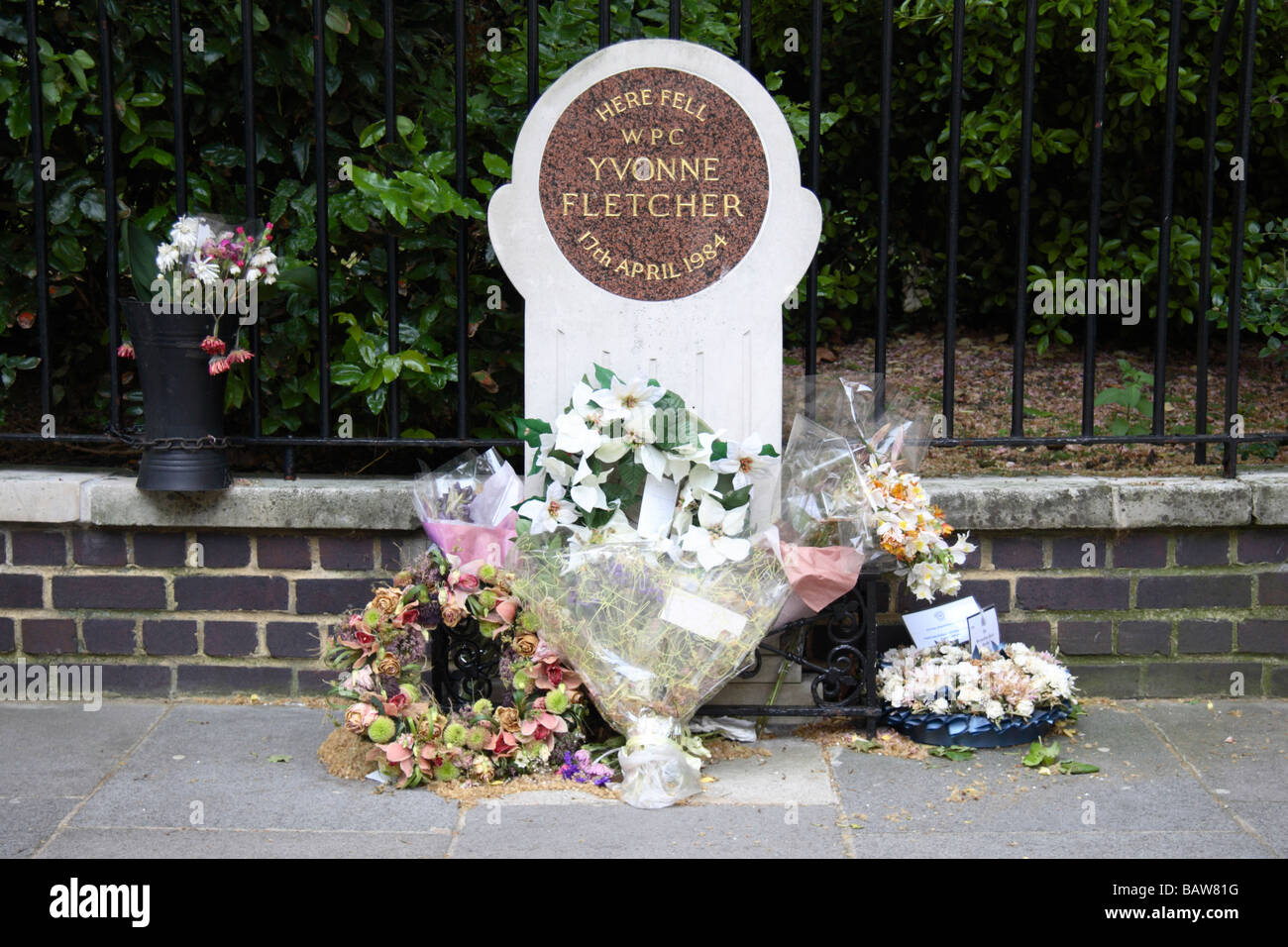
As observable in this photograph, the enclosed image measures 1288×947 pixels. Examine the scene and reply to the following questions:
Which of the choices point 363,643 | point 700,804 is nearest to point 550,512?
point 363,643

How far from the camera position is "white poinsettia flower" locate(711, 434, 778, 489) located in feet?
11.6

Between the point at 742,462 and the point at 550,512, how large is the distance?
0.52 metres

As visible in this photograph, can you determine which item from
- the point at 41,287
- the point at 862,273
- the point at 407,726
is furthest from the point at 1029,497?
the point at 41,287

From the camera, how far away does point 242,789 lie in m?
3.36

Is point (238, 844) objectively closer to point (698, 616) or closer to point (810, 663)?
point (698, 616)

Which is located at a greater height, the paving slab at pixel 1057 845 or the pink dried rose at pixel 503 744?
the pink dried rose at pixel 503 744

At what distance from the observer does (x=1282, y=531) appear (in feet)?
13.1

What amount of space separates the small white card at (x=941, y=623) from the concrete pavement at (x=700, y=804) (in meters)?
0.38

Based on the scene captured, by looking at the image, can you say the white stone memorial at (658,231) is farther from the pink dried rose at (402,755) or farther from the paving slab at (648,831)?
the paving slab at (648,831)

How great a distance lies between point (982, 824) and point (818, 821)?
38cm

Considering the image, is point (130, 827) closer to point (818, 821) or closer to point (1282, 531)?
point (818, 821)

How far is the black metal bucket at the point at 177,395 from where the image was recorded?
382cm

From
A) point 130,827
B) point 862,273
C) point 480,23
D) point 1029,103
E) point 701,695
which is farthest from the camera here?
point 862,273

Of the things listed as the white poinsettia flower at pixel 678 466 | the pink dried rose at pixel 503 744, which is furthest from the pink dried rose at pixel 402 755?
the white poinsettia flower at pixel 678 466
